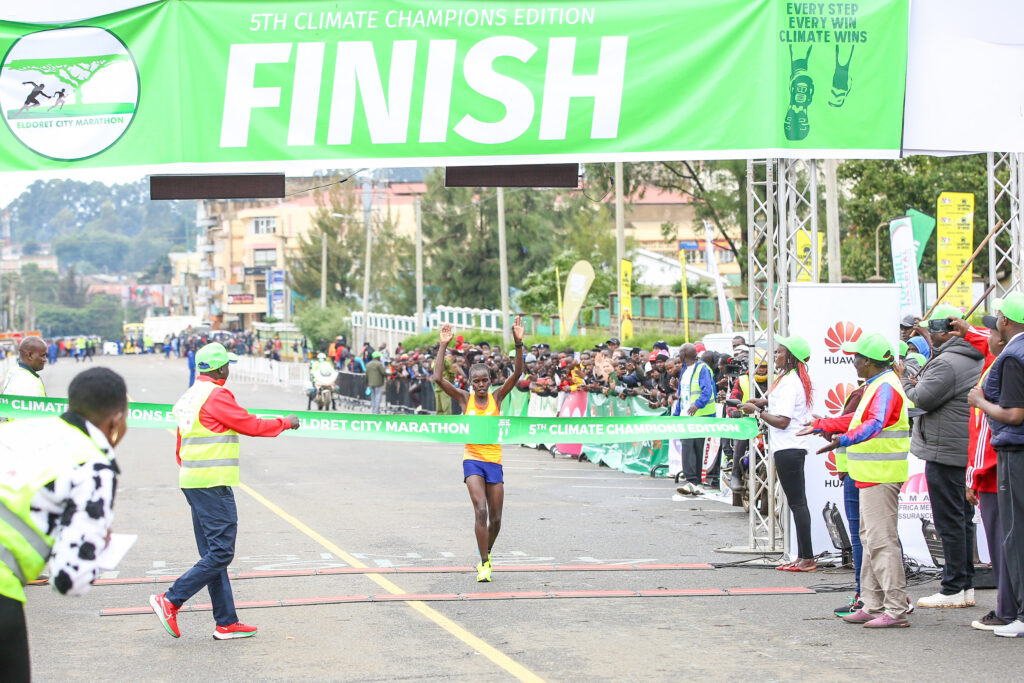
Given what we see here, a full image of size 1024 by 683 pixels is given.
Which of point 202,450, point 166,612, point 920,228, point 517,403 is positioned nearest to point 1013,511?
point 202,450

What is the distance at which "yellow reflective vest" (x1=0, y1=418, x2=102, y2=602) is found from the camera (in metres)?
4.18

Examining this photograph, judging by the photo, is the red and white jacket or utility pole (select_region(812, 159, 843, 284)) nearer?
the red and white jacket

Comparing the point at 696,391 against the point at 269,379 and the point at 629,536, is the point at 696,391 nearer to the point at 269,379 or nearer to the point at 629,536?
the point at 629,536

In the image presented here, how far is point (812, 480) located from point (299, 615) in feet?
15.0

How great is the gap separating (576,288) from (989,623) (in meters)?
22.8

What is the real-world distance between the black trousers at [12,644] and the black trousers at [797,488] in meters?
7.22

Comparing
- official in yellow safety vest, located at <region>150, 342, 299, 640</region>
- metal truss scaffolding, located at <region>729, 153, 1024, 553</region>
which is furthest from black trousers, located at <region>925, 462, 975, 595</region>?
official in yellow safety vest, located at <region>150, 342, 299, 640</region>

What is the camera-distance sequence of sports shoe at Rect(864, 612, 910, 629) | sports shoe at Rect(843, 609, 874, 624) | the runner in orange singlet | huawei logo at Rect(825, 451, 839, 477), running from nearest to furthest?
sports shoe at Rect(864, 612, 910, 629) < sports shoe at Rect(843, 609, 874, 624) < the runner in orange singlet < huawei logo at Rect(825, 451, 839, 477)

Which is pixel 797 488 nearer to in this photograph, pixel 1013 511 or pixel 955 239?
pixel 1013 511

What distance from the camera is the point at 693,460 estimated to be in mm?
16641

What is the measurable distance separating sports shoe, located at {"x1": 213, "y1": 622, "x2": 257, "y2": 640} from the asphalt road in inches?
2.5

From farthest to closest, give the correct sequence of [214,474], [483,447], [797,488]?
[797,488] < [483,447] < [214,474]

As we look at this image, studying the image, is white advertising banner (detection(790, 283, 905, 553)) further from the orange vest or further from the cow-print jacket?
the cow-print jacket

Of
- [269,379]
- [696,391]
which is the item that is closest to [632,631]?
[696,391]
